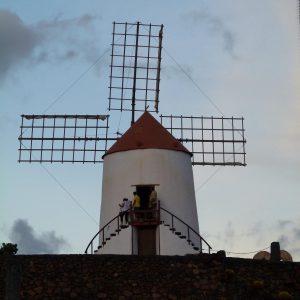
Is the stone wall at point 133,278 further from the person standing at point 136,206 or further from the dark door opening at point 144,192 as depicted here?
the dark door opening at point 144,192

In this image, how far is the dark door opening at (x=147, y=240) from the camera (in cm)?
2355

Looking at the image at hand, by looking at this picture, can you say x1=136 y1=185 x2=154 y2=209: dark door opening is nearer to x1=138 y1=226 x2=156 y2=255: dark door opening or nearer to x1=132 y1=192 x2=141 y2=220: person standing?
x1=132 y1=192 x2=141 y2=220: person standing

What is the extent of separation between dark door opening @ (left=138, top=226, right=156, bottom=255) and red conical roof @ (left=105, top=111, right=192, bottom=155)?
229cm

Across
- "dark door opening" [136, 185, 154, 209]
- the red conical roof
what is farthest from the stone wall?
the red conical roof

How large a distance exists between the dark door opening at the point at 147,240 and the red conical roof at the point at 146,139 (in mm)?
2289

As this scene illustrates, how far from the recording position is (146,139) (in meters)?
24.7

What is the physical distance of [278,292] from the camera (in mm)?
19984

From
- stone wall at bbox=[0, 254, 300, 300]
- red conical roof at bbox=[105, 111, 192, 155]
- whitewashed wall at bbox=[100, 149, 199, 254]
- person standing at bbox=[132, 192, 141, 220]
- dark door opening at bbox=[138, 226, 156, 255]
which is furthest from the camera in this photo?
red conical roof at bbox=[105, 111, 192, 155]

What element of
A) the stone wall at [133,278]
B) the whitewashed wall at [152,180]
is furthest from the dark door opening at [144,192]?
the stone wall at [133,278]

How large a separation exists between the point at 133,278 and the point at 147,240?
15.2 feet

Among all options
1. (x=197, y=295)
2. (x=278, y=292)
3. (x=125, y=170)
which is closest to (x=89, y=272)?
(x=197, y=295)

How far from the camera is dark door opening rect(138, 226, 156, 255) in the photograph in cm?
2355

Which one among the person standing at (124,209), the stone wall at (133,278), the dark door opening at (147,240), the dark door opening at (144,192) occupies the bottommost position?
the stone wall at (133,278)

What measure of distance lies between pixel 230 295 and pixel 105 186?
6.47 metres
